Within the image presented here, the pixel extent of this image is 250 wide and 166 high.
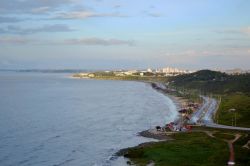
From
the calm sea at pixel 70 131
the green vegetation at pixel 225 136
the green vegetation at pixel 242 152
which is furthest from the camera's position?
the green vegetation at pixel 225 136

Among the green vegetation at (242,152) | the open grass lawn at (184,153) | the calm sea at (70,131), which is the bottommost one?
the calm sea at (70,131)

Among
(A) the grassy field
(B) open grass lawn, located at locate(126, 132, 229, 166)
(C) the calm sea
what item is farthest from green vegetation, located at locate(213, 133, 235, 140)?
(C) the calm sea

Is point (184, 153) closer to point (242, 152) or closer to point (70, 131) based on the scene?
point (242, 152)

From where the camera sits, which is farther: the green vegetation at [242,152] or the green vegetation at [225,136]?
the green vegetation at [225,136]

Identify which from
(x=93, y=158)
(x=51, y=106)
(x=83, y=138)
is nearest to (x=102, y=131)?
(x=83, y=138)

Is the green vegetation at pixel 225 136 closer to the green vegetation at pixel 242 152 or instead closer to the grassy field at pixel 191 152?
the grassy field at pixel 191 152

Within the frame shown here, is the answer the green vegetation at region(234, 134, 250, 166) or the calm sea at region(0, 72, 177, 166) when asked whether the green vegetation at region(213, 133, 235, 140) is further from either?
the calm sea at region(0, 72, 177, 166)

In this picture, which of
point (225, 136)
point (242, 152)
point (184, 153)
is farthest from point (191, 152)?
point (225, 136)

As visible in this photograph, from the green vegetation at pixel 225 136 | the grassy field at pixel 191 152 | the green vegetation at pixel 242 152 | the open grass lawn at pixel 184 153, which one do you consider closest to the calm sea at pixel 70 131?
the open grass lawn at pixel 184 153
